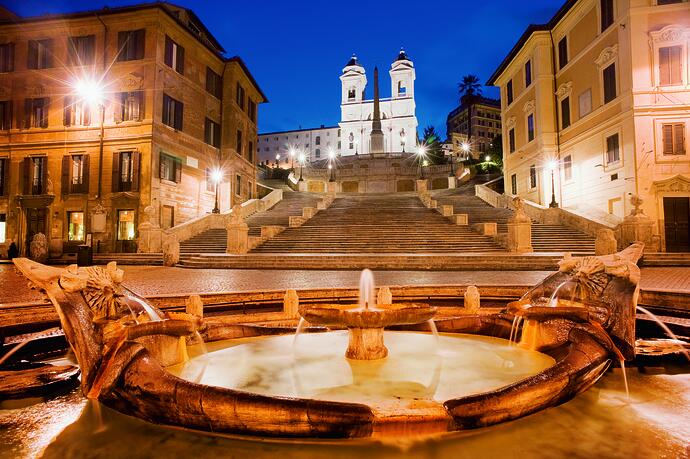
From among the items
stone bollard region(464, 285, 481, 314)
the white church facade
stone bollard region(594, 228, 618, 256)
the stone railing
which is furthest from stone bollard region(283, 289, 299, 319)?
the white church facade

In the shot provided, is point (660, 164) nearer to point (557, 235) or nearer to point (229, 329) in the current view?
point (557, 235)

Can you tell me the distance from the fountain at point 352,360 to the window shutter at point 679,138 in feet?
70.0

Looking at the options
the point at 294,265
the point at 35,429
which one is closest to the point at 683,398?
the point at 35,429

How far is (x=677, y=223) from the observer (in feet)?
65.0

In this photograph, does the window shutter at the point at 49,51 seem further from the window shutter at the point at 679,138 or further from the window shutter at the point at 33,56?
the window shutter at the point at 679,138

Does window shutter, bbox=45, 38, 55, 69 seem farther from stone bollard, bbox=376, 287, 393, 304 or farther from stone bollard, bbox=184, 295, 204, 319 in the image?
stone bollard, bbox=376, 287, 393, 304

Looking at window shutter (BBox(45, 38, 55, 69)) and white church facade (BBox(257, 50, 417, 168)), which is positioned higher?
white church facade (BBox(257, 50, 417, 168))

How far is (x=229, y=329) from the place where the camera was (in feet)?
18.0

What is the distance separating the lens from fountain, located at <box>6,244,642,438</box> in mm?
2812

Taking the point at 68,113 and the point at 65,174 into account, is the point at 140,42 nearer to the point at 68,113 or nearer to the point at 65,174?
the point at 68,113

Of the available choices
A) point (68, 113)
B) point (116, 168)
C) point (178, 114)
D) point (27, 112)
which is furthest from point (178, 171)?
point (27, 112)

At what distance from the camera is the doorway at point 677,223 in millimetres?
19688

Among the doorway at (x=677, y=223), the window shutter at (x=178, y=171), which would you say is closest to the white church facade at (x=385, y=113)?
the window shutter at (x=178, y=171)

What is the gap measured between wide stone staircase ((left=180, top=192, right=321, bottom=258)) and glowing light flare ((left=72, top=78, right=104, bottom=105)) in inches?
484
